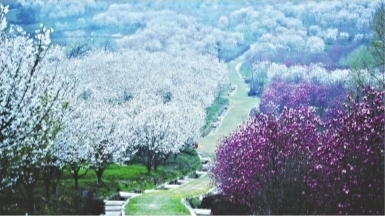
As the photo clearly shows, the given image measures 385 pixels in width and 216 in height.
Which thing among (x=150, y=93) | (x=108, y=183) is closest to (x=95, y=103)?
(x=108, y=183)

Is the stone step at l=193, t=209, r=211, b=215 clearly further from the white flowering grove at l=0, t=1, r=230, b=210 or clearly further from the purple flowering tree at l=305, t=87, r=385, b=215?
the purple flowering tree at l=305, t=87, r=385, b=215

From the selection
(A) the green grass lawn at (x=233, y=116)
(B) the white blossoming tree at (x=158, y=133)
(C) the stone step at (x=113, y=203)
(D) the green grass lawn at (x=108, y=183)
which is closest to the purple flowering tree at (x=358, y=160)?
(D) the green grass lawn at (x=108, y=183)

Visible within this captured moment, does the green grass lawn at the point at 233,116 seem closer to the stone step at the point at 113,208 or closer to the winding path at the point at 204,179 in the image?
the winding path at the point at 204,179

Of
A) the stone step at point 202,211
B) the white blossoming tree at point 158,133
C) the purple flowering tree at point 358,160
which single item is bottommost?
the white blossoming tree at point 158,133

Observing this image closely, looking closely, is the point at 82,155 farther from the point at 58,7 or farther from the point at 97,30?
the point at 97,30

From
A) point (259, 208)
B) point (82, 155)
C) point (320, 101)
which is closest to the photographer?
point (259, 208)

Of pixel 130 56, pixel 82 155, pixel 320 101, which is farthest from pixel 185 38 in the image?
pixel 82 155
